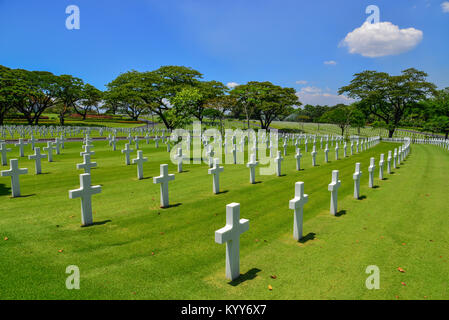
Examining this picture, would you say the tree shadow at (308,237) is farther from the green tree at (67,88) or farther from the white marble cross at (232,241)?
the green tree at (67,88)

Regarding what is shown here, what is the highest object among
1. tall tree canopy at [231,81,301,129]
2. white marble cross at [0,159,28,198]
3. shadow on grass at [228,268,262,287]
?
tall tree canopy at [231,81,301,129]

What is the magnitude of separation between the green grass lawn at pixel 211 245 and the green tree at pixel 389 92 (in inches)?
2151

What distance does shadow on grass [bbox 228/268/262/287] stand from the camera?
3.97 meters

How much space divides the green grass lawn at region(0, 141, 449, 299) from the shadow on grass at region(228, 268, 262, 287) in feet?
0.05

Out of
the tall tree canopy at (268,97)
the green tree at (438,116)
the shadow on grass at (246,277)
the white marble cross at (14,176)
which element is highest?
the tall tree canopy at (268,97)

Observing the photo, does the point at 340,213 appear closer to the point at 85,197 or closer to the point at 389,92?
the point at 85,197

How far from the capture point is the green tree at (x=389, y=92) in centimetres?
5369

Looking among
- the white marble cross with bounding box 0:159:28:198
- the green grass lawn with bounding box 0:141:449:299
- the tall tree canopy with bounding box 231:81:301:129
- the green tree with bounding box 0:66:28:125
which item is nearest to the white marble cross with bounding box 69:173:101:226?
the green grass lawn with bounding box 0:141:449:299

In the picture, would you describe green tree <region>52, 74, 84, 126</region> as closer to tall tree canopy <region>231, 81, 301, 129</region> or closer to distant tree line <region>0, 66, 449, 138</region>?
distant tree line <region>0, 66, 449, 138</region>

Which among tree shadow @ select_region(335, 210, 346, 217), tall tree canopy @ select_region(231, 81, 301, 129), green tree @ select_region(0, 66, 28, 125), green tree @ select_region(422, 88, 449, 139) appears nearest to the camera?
tree shadow @ select_region(335, 210, 346, 217)

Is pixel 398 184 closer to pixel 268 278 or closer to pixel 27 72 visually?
pixel 268 278

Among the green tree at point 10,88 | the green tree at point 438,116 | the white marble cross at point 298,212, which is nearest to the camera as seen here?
the white marble cross at point 298,212

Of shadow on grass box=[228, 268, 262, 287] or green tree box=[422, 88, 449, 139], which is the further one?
green tree box=[422, 88, 449, 139]

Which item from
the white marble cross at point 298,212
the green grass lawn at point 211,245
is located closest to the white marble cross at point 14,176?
the green grass lawn at point 211,245
